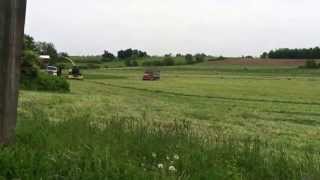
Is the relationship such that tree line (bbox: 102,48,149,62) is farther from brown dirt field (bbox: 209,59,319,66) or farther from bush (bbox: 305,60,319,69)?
bush (bbox: 305,60,319,69)

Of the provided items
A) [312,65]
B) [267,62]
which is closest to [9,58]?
[312,65]

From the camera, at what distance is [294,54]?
160750 mm

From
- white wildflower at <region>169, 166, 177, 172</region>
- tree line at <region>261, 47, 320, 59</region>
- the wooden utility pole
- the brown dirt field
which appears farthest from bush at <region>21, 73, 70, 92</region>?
tree line at <region>261, 47, 320, 59</region>

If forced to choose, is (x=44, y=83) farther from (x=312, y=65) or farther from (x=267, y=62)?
(x=267, y=62)

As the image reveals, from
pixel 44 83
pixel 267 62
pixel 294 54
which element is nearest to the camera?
pixel 44 83

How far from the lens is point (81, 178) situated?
6426 millimetres

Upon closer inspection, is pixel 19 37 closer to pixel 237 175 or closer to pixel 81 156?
pixel 81 156

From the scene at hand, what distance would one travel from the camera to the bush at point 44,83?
114 ft

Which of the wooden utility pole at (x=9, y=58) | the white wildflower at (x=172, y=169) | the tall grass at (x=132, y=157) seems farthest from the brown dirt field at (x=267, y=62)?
the white wildflower at (x=172, y=169)

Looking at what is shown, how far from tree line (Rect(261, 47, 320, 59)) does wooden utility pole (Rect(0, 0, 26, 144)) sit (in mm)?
152828

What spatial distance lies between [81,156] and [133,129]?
274cm

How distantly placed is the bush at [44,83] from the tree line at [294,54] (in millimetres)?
127094

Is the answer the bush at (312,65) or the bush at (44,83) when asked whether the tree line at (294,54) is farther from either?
the bush at (44,83)

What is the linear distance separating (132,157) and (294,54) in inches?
6191
